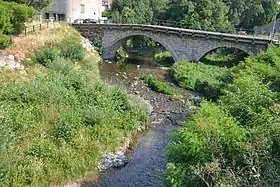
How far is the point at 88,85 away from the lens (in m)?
26.1

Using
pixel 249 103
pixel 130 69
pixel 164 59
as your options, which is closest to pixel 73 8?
pixel 164 59

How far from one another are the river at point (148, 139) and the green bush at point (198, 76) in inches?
65.4

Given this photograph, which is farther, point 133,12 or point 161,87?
point 133,12

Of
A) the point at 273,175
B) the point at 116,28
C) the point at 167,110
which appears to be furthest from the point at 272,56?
the point at 116,28

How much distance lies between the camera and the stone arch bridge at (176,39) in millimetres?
38031

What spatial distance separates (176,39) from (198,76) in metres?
6.78

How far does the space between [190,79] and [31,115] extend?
19736 millimetres

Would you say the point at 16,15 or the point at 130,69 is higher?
the point at 16,15

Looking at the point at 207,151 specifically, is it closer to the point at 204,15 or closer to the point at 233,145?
the point at 233,145

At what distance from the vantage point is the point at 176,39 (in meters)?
42.2

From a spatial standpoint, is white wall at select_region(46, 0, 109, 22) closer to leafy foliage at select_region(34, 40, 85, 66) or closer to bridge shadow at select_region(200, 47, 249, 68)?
leafy foliage at select_region(34, 40, 85, 66)

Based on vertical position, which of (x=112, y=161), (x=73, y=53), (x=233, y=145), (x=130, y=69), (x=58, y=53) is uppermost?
(x=58, y=53)

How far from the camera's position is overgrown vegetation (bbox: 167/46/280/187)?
416 inches

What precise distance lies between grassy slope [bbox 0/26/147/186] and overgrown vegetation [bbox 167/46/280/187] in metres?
5.75
